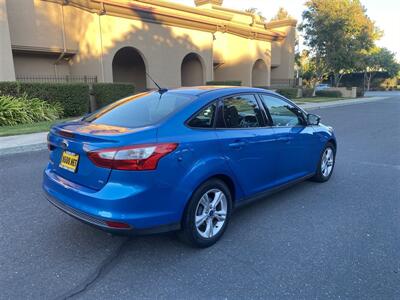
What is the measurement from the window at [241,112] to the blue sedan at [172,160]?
1 centimetres

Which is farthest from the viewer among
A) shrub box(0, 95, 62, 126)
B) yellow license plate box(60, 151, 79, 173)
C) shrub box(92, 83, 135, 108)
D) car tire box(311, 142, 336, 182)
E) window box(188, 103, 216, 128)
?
shrub box(92, 83, 135, 108)

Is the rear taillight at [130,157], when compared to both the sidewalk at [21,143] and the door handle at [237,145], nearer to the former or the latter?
the door handle at [237,145]

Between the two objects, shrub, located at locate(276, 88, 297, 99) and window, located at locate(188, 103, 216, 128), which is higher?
window, located at locate(188, 103, 216, 128)

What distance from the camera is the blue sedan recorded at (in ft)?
9.11

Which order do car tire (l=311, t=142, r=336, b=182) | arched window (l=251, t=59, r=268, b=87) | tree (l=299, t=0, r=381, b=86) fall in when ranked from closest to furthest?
car tire (l=311, t=142, r=336, b=182) → arched window (l=251, t=59, r=268, b=87) → tree (l=299, t=0, r=381, b=86)

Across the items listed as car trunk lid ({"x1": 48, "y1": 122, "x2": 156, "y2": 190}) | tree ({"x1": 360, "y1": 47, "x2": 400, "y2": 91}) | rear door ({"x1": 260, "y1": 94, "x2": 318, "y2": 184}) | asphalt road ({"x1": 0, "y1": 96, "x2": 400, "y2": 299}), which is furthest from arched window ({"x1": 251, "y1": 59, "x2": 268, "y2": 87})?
tree ({"x1": 360, "y1": 47, "x2": 400, "y2": 91})

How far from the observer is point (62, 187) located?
3184 millimetres

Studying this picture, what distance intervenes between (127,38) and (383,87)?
52.1m

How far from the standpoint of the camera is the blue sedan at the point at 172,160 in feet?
9.11

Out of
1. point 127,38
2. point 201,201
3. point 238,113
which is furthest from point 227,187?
point 127,38

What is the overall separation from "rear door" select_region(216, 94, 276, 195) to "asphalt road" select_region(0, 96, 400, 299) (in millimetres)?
573

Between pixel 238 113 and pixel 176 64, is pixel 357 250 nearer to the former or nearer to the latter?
pixel 238 113

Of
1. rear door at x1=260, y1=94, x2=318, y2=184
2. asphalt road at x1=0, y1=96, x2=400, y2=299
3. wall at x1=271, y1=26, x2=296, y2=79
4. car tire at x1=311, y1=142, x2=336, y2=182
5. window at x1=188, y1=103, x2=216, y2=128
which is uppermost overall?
wall at x1=271, y1=26, x2=296, y2=79

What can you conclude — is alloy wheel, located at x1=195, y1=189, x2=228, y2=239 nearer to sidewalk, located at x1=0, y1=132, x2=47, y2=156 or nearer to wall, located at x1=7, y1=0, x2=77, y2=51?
sidewalk, located at x1=0, y1=132, x2=47, y2=156
